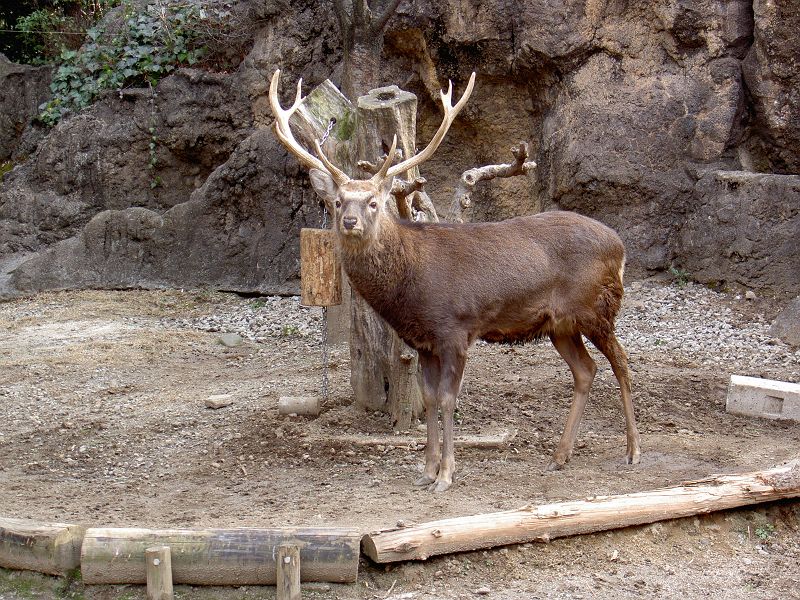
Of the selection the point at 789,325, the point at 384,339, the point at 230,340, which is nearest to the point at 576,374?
the point at 384,339

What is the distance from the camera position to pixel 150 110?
1424 centimetres

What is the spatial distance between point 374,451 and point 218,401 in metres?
1.65

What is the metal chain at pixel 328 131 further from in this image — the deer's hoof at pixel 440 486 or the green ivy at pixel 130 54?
the green ivy at pixel 130 54

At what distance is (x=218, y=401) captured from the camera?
8305 millimetres

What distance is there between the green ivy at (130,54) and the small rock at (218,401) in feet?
24.5

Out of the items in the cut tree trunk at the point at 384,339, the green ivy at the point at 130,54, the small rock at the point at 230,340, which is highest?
the green ivy at the point at 130,54

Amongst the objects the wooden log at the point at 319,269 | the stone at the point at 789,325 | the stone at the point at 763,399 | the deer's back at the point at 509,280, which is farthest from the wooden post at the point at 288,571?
the stone at the point at 789,325

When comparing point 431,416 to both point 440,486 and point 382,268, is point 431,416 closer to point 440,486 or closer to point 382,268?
point 440,486

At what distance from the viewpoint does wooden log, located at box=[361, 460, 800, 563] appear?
210 inches

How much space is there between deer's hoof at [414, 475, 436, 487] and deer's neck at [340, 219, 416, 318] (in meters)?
1.07

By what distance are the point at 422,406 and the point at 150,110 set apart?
803cm

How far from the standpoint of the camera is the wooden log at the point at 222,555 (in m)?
5.21

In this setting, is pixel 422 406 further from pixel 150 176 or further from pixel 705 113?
pixel 150 176

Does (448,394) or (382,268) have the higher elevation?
(382,268)
